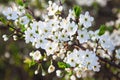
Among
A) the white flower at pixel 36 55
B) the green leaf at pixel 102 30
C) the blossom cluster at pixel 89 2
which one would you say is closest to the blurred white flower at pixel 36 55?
the white flower at pixel 36 55

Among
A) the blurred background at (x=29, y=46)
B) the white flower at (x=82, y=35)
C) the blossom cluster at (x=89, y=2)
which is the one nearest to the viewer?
the white flower at (x=82, y=35)

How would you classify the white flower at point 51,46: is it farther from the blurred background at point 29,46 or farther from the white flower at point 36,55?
the blurred background at point 29,46

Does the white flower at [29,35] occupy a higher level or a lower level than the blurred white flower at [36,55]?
higher

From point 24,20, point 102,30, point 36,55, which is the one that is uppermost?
point 24,20

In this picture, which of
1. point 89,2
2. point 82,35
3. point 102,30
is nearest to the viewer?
point 82,35

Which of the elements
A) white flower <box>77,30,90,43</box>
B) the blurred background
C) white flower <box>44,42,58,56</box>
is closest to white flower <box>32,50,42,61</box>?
white flower <box>44,42,58,56</box>

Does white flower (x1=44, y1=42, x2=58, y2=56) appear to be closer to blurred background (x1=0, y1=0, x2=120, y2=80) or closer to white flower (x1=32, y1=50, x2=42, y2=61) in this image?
white flower (x1=32, y1=50, x2=42, y2=61)

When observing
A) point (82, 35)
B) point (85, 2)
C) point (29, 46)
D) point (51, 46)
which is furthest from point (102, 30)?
point (85, 2)

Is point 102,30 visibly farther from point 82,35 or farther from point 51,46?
point 51,46

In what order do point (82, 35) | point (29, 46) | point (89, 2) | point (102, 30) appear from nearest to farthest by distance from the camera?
point (82, 35), point (102, 30), point (29, 46), point (89, 2)

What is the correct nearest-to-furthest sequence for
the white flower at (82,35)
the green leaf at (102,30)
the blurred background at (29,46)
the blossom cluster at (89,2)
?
the white flower at (82,35), the green leaf at (102,30), the blurred background at (29,46), the blossom cluster at (89,2)
